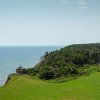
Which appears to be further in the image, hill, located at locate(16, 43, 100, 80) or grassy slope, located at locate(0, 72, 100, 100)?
hill, located at locate(16, 43, 100, 80)

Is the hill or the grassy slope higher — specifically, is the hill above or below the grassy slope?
below

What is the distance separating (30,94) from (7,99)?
426 centimetres

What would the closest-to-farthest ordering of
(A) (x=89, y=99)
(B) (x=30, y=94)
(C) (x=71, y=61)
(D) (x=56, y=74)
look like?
(A) (x=89, y=99)
(B) (x=30, y=94)
(D) (x=56, y=74)
(C) (x=71, y=61)

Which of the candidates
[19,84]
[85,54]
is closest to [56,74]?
[19,84]

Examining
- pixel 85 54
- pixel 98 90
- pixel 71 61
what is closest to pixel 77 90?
pixel 98 90

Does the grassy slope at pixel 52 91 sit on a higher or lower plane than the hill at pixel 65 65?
higher

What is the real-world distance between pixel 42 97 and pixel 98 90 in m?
9.78

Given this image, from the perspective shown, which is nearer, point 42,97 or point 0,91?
point 42,97

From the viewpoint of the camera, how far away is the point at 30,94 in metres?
40.4

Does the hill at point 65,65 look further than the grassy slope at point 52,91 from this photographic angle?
Yes

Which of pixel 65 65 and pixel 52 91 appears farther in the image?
pixel 65 65

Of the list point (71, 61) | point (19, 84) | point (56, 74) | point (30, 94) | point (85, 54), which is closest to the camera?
point (30, 94)

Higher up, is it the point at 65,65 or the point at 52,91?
the point at 52,91

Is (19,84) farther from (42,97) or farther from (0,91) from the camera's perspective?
(42,97)
